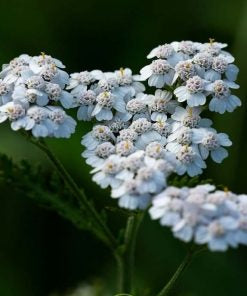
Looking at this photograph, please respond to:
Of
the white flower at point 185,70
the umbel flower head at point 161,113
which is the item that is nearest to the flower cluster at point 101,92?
the umbel flower head at point 161,113

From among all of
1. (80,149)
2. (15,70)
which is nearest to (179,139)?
(15,70)

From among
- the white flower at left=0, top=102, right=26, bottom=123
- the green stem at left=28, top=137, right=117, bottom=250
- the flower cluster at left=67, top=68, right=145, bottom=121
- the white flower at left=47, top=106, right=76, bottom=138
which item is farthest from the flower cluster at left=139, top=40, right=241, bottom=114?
the white flower at left=0, top=102, right=26, bottom=123

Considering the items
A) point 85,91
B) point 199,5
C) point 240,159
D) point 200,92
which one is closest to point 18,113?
point 85,91

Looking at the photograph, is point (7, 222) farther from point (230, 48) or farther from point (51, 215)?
point (230, 48)

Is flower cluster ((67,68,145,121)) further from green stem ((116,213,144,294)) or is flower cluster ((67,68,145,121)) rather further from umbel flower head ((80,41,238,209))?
green stem ((116,213,144,294))

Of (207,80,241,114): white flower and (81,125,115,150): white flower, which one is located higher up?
(207,80,241,114): white flower

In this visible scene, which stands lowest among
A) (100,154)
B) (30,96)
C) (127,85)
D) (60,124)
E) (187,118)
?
(100,154)

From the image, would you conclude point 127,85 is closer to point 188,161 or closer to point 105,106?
point 105,106
